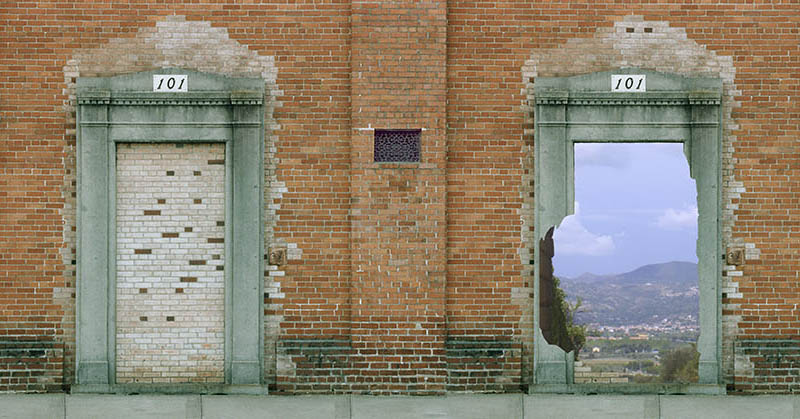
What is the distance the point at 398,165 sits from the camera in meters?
9.74

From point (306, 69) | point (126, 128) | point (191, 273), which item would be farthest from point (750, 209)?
point (126, 128)

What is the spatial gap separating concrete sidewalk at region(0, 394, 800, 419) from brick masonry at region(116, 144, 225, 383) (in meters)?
0.34

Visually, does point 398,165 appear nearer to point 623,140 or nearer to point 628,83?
point 623,140

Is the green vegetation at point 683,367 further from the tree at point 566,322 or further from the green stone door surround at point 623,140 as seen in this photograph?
the tree at point 566,322

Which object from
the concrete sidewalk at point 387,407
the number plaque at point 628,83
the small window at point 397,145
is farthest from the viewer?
the number plaque at point 628,83

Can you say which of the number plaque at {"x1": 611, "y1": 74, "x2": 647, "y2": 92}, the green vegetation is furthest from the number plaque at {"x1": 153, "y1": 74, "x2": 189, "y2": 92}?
the green vegetation

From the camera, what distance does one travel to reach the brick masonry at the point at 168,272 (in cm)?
986

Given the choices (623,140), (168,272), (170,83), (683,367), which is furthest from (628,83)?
(168,272)

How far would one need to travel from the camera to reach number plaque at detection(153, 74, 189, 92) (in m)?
9.84

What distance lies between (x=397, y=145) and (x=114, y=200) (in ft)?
11.0

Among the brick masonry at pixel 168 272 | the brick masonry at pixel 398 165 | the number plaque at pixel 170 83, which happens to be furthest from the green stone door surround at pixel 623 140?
the number plaque at pixel 170 83

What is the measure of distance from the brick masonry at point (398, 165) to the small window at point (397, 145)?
11 cm

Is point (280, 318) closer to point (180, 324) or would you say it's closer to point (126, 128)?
point (180, 324)

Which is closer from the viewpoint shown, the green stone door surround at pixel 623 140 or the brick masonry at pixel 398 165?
the brick masonry at pixel 398 165
